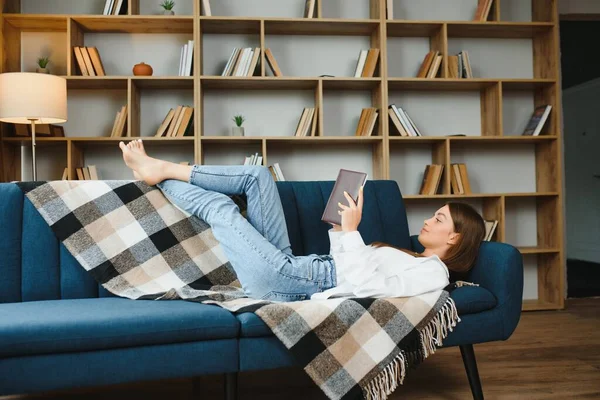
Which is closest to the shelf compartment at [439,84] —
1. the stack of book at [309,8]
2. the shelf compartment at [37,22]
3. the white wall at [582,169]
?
the stack of book at [309,8]

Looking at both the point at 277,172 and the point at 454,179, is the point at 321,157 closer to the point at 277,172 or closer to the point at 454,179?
the point at 277,172

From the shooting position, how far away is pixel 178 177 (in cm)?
213

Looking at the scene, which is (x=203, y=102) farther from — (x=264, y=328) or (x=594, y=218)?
(x=594, y=218)

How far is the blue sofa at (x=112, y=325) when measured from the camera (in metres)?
1.57

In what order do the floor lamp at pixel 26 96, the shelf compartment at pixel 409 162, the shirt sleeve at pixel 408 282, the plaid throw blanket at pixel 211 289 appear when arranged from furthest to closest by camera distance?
1. the shelf compartment at pixel 409 162
2. the floor lamp at pixel 26 96
3. the shirt sleeve at pixel 408 282
4. the plaid throw blanket at pixel 211 289

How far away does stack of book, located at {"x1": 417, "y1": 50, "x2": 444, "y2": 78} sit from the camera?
3746mm

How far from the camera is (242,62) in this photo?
11.9 ft

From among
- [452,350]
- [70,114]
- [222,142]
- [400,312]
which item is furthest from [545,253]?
[70,114]

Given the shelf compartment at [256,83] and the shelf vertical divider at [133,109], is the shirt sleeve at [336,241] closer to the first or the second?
the shelf compartment at [256,83]

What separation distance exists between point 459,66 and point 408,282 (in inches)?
94.7

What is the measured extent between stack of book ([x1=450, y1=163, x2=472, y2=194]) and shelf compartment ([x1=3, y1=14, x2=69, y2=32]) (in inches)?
104

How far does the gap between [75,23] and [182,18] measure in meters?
0.67

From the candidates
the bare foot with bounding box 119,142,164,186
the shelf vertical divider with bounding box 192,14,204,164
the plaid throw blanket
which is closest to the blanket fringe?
the plaid throw blanket

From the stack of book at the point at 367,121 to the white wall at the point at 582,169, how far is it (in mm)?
4360
